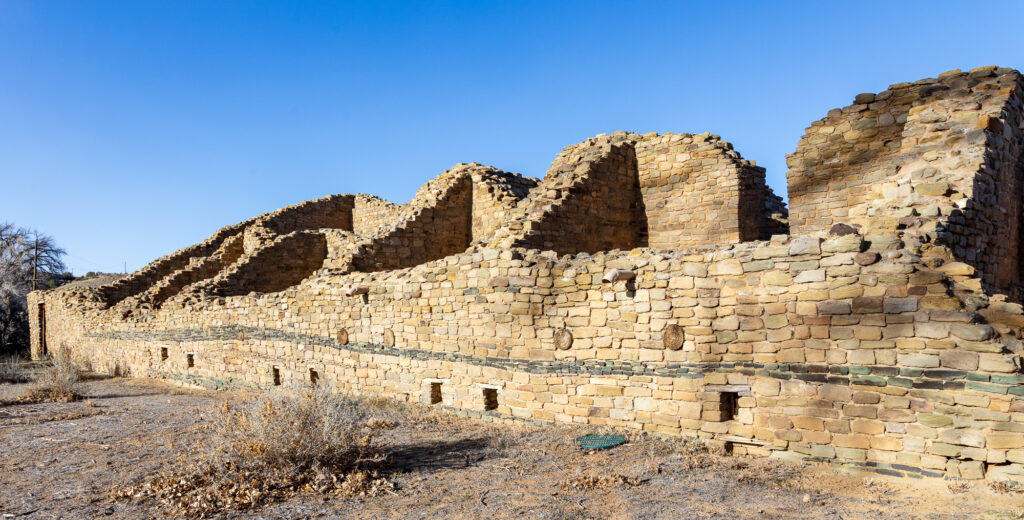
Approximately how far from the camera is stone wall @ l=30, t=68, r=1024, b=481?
17.9 ft

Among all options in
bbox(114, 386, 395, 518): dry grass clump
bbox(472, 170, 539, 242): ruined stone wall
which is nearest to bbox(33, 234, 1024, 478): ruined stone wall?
bbox(114, 386, 395, 518): dry grass clump

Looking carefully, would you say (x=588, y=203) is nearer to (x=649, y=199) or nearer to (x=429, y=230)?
(x=649, y=199)

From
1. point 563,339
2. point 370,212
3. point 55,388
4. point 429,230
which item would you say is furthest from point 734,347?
point 370,212

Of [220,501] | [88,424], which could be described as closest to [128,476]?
[220,501]

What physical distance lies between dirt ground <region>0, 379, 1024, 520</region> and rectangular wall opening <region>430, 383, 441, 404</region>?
3.65 ft

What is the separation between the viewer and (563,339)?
767 cm

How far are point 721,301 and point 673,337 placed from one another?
25.4 inches

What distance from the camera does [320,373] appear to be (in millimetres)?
11133

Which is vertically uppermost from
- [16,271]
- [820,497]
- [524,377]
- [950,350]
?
[16,271]

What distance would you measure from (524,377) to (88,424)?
6.17m

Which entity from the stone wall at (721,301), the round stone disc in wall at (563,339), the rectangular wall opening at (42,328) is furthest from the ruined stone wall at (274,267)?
the round stone disc in wall at (563,339)

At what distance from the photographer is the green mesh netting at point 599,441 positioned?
6.59m

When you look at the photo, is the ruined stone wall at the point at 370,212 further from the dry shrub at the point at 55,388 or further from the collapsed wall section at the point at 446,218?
the dry shrub at the point at 55,388

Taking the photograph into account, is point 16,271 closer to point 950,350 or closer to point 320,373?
point 320,373
